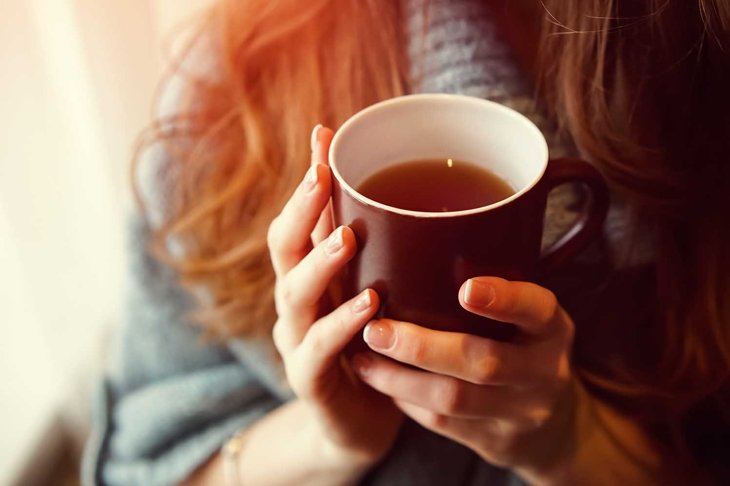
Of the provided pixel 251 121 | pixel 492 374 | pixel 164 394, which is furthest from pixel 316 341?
pixel 164 394

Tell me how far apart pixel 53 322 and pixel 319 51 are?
67 cm

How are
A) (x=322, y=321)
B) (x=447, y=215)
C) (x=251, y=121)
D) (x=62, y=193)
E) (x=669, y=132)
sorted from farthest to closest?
1. (x=62, y=193)
2. (x=251, y=121)
3. (x=669, y=132)
4. (x=322, y=321)
5. (x=447, y=215)

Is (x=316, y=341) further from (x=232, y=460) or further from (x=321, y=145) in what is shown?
(x=232, y=460)

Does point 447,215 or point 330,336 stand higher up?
point 447,215

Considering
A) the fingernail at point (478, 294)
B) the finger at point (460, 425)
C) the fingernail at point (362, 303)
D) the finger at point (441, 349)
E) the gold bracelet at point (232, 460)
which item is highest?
the fingernail at point (478, 294)

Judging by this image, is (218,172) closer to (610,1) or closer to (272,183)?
(272,183)

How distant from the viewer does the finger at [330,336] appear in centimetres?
48

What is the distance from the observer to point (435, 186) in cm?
54

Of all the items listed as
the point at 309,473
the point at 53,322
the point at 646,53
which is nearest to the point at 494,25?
the point at 646,53

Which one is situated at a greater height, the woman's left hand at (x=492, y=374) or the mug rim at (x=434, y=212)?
the mug rim at (x=434, y=212)

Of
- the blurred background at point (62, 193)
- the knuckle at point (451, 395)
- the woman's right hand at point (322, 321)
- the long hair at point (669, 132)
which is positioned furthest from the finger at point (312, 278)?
the blurred background at point (62, 193)

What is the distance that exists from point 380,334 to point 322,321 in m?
0.06

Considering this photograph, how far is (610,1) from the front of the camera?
509 mm

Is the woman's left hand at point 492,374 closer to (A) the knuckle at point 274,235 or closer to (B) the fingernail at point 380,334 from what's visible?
(B) the fingernail at point 380,334
